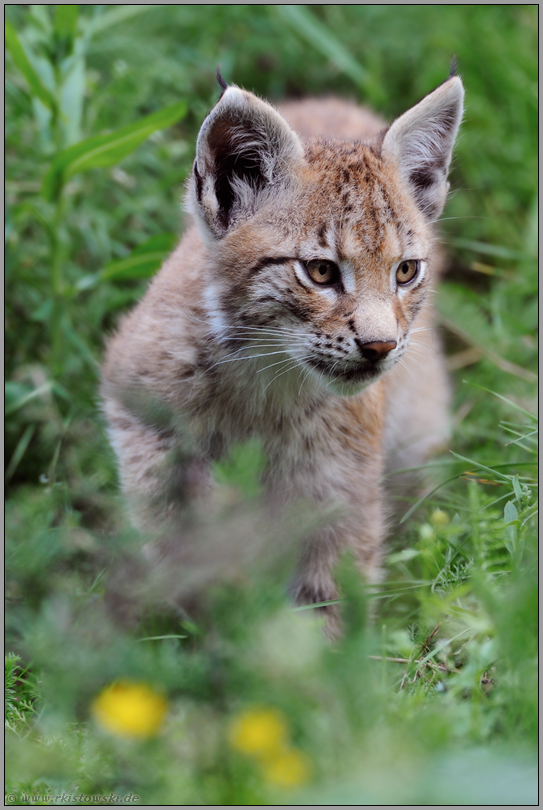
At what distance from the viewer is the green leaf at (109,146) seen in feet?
15.7

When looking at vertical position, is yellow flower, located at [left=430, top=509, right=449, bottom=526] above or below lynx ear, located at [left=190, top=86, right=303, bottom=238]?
below

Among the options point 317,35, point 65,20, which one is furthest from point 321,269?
point 317,35

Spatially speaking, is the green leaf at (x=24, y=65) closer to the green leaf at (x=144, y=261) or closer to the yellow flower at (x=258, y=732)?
the green leaf at (x=144, y=261)

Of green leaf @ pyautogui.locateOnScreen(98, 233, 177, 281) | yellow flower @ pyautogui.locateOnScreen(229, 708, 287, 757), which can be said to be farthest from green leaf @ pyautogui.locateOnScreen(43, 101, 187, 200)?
yellow flower @ pyautogui.locateOnScreen(229, 708, 287, 757)

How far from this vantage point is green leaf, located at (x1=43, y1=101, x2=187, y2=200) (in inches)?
A: 189

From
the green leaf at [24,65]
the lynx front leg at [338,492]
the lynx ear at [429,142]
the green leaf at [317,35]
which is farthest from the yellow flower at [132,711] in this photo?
the green leaf at [317,35]

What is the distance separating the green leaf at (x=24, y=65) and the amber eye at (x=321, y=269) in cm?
246

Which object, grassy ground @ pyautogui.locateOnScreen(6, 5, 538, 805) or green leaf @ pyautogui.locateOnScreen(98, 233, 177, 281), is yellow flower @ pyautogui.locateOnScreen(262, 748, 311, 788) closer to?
grassy ground @ pyautogui.locateOnScreen(6, 5, 538, 805)

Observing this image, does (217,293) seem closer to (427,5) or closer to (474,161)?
(474,161)

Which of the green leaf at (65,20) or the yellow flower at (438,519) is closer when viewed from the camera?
the yellow flower at (438,519)

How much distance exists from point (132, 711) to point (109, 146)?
359cm

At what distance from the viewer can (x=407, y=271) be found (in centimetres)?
388

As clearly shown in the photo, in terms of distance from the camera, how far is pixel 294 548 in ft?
8.90

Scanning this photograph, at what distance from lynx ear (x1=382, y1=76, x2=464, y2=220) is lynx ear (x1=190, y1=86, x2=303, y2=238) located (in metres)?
0.61
